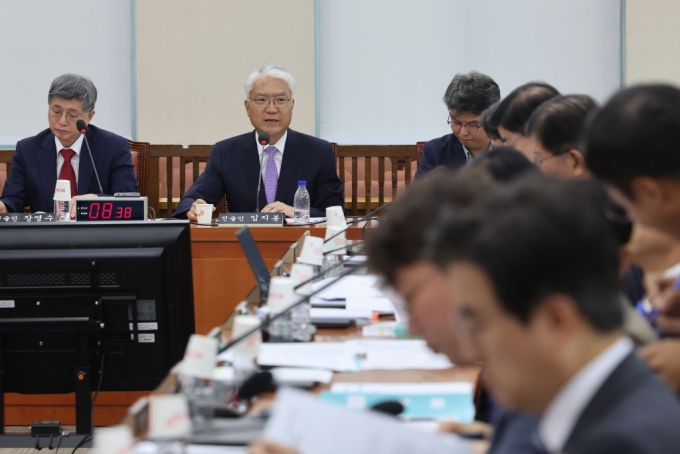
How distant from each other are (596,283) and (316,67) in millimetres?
5249

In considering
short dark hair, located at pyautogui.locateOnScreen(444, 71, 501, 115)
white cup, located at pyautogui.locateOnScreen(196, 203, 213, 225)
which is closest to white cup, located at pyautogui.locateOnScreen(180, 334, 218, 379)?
white cup, located at pyautogui.locateOnScreen(196, 203, 213, 225)

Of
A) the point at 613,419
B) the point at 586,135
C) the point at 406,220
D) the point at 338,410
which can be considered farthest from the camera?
the point at 406,220

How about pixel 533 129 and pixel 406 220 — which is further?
pixel 533 129

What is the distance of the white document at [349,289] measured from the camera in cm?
230

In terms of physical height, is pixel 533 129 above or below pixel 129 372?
above

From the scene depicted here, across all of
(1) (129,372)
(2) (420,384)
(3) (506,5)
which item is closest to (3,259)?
(1) (129,372)

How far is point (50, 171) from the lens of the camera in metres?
4.09

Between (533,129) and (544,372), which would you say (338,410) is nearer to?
(544,372)

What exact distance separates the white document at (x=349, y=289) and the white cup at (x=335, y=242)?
23 centimetres

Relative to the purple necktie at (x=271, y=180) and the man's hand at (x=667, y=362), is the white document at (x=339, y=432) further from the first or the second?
the purple necktie at (x=271, y=180)

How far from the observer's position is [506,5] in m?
5.98

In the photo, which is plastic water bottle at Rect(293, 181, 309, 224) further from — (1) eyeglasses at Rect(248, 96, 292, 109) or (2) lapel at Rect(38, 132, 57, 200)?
(2) lapel at Rect(38, 132, 57, 200)

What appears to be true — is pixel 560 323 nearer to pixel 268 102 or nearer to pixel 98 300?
pixel 98 300

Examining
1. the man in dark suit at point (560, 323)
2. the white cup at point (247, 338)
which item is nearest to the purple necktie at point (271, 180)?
the white cup at point (247, 338)
